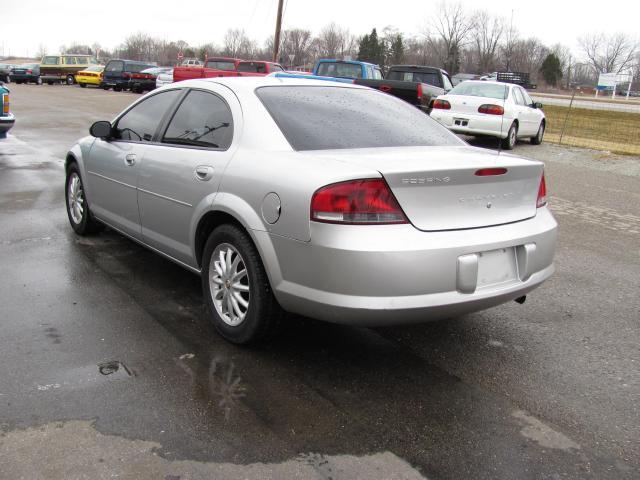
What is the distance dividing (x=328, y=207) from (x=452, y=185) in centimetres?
69

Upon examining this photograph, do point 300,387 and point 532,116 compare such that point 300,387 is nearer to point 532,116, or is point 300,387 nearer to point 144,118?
point 144,118

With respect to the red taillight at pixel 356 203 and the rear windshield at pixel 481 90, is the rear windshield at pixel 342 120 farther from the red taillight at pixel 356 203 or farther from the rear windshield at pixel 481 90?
the rear windshield at pixel 481 90

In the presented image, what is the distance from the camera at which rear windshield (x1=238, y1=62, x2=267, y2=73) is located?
23741 mm

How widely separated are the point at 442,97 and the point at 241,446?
41.8 feet

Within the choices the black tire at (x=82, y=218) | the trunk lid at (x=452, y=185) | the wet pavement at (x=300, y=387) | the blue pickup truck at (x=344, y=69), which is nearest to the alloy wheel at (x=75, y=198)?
the black tire at (x=82, y=218)

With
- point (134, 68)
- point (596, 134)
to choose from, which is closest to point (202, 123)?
point (596, 134)

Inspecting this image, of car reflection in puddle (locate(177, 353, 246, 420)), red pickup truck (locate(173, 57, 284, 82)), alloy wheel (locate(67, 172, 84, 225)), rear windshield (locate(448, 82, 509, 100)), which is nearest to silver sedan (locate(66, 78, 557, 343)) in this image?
car reflection in puddle (locate(177, 353, 246, 420))

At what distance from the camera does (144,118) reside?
4945 mm

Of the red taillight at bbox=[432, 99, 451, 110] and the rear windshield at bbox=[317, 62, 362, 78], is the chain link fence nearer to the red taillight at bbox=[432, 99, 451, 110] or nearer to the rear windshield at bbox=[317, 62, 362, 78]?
the red taillight at bbox=[432, 99, 451, 110]

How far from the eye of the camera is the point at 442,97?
47.2 ft

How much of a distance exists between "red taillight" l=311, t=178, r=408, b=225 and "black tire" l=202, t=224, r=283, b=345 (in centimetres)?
57

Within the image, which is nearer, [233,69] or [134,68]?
[233,69]

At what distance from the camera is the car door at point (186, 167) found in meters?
3.90

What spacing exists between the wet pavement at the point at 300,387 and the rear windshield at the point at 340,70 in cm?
1344
